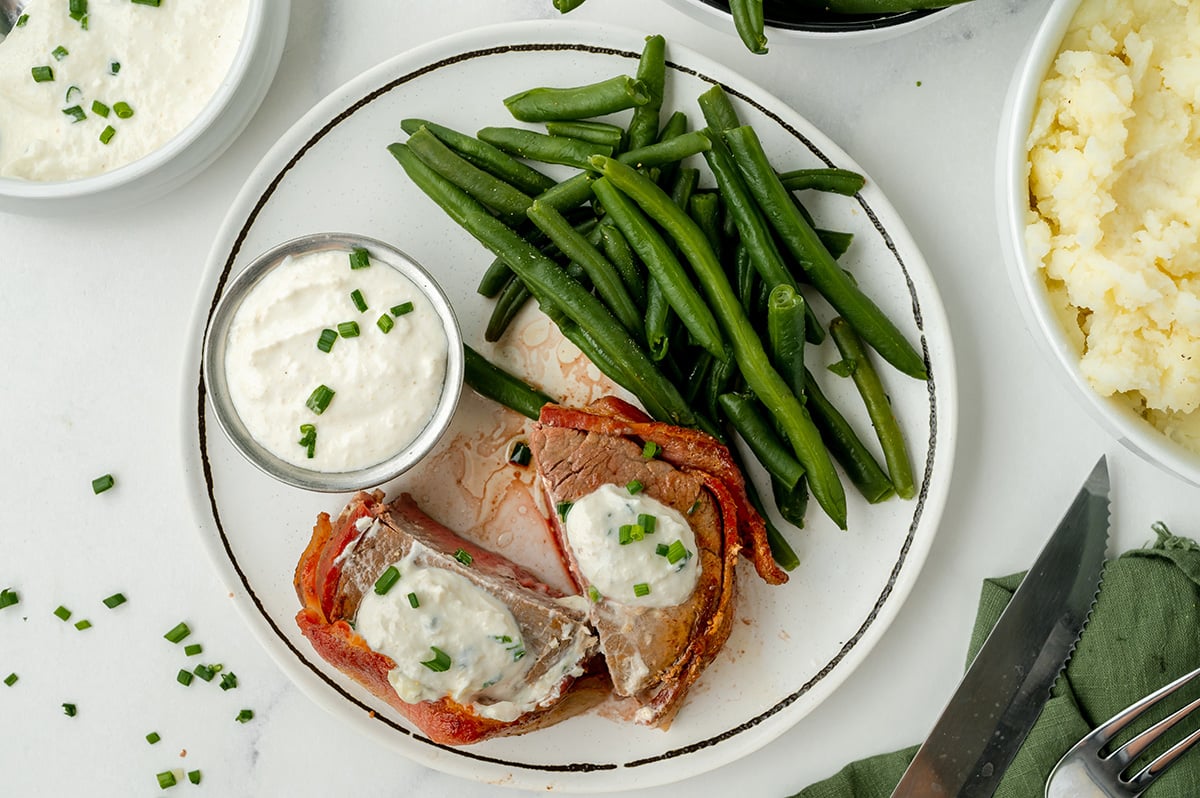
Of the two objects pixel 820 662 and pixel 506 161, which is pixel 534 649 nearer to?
pixel 820 662

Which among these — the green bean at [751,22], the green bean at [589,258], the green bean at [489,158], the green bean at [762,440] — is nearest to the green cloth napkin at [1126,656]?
the green bean at [762,440]

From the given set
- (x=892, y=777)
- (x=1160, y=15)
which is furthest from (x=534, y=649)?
(x=1160, y=15)

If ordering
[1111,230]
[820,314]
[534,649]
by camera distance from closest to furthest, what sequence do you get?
[1111,230] < [534,649] < [820,314]

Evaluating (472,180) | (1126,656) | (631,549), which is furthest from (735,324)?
(1126,656)

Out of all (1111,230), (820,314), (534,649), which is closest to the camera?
(1111,230)

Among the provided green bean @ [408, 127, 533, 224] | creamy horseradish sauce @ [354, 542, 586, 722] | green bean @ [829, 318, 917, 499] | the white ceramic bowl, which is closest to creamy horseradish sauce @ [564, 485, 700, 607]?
creamy horseradish sauce @ [354, 542, 586, 722]

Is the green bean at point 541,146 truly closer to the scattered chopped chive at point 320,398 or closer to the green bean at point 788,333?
the green bean at point 788,333
